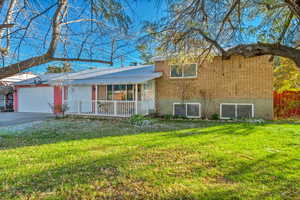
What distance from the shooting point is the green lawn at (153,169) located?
117 inches

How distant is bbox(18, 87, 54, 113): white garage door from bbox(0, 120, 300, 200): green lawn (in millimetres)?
11483

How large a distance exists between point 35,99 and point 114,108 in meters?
9.94

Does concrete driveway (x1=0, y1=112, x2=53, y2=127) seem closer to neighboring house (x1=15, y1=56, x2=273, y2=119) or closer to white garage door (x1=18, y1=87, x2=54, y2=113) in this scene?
neighboring house (x1=15, y1=56, x2=273, y2=119)

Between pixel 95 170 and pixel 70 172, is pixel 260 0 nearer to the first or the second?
pixel 95 170

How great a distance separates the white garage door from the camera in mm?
16953

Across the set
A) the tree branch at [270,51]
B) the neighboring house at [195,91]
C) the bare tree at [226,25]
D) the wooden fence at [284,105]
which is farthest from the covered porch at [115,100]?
the tree branch at [270,51]

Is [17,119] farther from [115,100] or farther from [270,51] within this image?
[270,51]

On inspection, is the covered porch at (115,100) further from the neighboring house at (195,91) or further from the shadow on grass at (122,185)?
the shadow on grass at (122,185)

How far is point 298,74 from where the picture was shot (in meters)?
12.9

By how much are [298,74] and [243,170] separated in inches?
504

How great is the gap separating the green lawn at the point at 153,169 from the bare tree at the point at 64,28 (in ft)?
7.26

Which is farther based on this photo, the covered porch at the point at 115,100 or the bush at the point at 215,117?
the covered porch at the point at 115,100

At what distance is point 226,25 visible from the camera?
518cm

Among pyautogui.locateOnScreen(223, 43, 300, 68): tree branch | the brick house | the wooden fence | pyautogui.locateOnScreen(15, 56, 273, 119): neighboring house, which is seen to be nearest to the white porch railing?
pyautogui.locateOnScreen(15, 56, 273, 119): neighboring house
